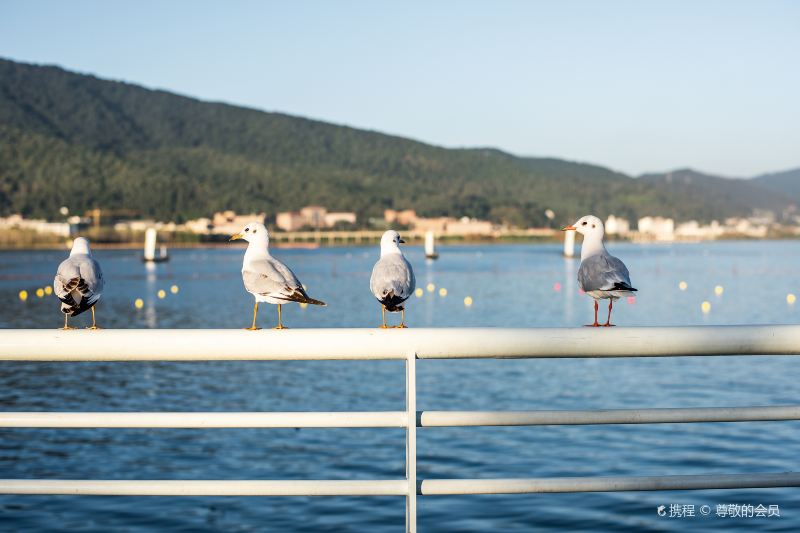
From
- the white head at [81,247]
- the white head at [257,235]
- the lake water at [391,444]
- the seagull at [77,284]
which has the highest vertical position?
the white head at [257,235]

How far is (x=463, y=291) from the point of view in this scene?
82750mm

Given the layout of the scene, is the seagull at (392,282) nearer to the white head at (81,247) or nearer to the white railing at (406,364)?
the white railing at (406,364)

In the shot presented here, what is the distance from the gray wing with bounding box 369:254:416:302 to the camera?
16.0ft

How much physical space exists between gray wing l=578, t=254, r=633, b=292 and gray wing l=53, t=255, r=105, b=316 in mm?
2669

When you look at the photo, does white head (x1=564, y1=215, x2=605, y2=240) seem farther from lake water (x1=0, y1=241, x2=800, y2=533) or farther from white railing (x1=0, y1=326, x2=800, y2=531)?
lake water (x1=0, y1=241, x2=800, y2=533)

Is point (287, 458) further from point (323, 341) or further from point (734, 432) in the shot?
point (323, 341)

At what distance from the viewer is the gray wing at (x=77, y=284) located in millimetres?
5340

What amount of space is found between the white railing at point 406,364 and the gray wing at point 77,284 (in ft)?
7.01

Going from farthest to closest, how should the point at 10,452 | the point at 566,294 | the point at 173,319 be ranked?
the point at 566,294
the point at 173,319
the point at 10,452

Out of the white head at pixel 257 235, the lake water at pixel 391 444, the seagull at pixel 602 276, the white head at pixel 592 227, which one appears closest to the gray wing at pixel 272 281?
the white head at pixel 257 235

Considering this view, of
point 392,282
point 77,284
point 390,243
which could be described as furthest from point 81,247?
point 392,282

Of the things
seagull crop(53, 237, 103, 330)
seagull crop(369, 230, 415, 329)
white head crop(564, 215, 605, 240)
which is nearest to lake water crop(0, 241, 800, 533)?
white head crop(564, 215, 605, 240)

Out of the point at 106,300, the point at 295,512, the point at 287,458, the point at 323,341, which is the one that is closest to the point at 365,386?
the point at 287,458

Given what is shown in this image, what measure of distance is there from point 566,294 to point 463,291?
8.94 m
